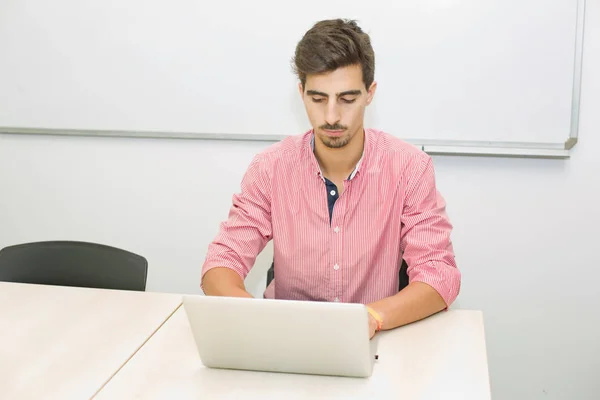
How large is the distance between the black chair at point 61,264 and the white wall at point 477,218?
760 mm

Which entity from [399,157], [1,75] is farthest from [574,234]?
[1,75]

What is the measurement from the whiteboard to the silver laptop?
1272mm

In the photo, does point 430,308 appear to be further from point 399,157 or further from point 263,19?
point 263,19

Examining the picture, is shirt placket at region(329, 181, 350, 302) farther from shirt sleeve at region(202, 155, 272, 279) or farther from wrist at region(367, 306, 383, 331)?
wrist at region(367, 306, 383, 331)

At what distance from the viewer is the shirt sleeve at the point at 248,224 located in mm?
1927

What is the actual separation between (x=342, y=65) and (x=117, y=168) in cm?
133

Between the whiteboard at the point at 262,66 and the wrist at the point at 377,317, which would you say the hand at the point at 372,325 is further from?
the whiteboard at the point at 262,66

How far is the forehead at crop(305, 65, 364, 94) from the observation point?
1.81 metres

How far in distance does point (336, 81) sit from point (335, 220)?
0.38 meters

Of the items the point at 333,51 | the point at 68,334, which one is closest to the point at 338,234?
the point at 333,51

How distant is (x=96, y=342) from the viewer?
164 cm

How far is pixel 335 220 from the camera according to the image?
193 centimetres

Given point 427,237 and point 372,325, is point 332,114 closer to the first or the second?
point 427,237

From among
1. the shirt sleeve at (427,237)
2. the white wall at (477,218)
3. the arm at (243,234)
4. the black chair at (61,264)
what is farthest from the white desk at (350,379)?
the white wall at (477,218)
